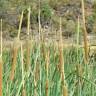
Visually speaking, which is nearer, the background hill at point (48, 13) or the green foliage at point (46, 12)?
the background hill at point (48, 13)

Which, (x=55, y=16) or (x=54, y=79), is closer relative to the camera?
(x=54, y=79)

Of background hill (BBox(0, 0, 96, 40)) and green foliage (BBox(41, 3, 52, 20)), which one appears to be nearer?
background hill (BBox(0, 0, 96, 40))

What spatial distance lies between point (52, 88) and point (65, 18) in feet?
29.7

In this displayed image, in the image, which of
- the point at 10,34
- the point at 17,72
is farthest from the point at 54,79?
the point at 10,34

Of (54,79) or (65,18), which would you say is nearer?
(54,79)

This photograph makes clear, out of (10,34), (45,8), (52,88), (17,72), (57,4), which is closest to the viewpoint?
(52,88)

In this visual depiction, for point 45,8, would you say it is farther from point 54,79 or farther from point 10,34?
point 54,79

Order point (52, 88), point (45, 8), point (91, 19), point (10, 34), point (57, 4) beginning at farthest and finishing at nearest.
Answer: point (57, 4) → point (45, 8) → point (91, 19) → point (10, 34) → point (52, 88)

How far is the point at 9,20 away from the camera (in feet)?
35.3

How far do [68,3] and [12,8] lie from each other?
5.28 ft

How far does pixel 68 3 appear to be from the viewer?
12.2 metres

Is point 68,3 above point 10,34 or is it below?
above

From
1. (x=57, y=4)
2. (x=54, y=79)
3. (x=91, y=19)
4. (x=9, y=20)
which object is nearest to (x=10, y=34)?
(x=9, y=20)

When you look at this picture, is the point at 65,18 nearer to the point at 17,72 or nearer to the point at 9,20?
the point at 9,20
